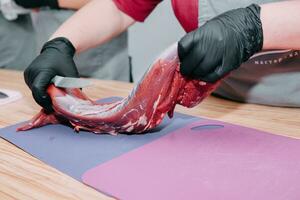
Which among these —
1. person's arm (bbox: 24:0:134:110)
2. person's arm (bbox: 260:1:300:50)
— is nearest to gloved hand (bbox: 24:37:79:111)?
person's arm (bbox: 24:0:134:110)

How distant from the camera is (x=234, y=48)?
754 mm

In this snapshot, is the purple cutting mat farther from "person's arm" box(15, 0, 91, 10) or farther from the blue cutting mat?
"person's arm" box(15, 0, 91, 10)

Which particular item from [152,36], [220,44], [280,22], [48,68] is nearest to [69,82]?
[48,68]

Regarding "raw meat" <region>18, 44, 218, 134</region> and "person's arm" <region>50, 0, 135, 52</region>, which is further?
"person's arm" <region>50, 0, 135, 52</region>

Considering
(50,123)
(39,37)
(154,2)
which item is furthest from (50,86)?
(39,37)

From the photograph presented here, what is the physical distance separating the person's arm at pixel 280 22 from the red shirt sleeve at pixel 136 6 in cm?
52

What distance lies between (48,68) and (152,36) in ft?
3.56

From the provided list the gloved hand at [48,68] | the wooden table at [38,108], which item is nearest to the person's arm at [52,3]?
the wooden table at [38,108]

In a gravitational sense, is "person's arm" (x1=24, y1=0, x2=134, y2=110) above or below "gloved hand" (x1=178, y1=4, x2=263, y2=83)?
below

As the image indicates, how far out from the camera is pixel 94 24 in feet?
4.00

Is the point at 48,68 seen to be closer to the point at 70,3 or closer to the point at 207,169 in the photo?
the point at 207,169

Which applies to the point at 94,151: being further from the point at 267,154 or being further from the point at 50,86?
the point at 267,154

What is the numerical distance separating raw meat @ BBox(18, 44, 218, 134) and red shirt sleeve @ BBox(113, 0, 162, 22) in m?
0.46

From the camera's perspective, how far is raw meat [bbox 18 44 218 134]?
79 centimetres
